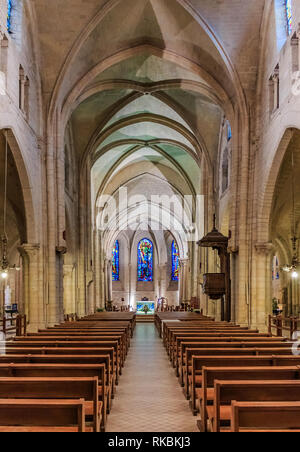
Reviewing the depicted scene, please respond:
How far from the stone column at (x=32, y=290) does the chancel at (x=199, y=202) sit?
5cm

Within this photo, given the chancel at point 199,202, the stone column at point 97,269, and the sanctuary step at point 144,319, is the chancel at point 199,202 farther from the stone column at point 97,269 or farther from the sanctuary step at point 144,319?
the stone column at point 97,269

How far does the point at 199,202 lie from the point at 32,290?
56.0 ft

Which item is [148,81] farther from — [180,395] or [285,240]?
[180,395]

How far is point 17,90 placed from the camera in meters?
15.7

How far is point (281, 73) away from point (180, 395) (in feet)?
35.7

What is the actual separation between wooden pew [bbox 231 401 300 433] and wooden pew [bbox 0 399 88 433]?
1484 mm

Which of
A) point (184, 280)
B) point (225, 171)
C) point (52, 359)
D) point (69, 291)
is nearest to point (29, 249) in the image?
point (52, 359)

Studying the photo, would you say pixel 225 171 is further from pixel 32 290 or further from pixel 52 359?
pixel 52 359

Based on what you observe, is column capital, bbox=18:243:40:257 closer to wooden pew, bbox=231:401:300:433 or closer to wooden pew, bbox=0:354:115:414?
wooden pew, bbox=0:354:115:414

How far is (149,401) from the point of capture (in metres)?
9.00

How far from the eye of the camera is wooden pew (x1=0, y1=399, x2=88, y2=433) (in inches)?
184

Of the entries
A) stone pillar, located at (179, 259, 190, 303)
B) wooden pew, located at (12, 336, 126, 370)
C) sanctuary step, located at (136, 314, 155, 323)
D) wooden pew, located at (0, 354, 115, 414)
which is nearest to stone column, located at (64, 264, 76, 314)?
sanctuary step, located at (136, 314, 155, 323)

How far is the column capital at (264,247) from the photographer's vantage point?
60.0 feet
